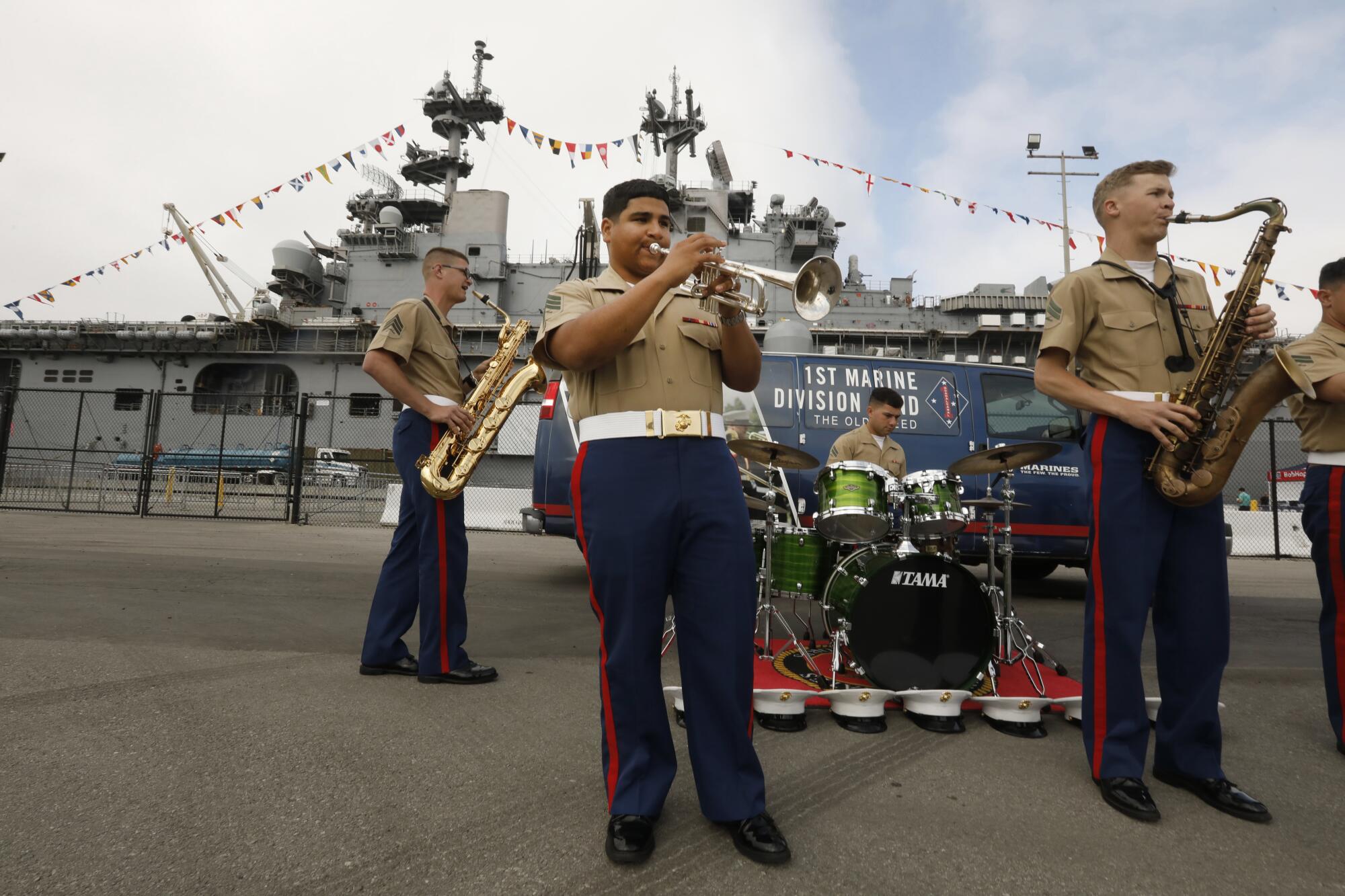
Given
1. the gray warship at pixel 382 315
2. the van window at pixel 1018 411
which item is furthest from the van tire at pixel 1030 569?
the gray warship at pixel 382 315

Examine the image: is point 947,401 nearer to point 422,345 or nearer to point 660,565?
point 422,345

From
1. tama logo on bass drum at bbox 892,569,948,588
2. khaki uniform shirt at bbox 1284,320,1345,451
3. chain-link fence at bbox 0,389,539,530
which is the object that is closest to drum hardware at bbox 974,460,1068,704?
tama logo on bass drum at bbox 892,569,948,588

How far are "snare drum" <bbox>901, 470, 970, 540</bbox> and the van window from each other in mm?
3652

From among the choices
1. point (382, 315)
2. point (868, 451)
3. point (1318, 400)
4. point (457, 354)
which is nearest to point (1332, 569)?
point (1318, 400)

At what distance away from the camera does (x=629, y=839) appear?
1.80 meters

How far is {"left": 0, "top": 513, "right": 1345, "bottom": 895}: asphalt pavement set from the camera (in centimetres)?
172

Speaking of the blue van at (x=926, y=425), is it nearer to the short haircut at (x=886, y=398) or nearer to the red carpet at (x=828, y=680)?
the short haircut at (x=886, y=398)

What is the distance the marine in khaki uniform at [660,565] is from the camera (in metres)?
1.87

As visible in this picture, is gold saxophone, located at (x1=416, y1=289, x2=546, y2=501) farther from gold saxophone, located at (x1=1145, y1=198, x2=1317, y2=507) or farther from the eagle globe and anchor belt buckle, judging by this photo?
gold saxophone, located at (x1=1145, y1=198, x2=1317, y2=507)

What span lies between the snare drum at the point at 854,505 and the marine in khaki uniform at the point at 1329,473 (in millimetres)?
1678

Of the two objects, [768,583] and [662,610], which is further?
[768,583]

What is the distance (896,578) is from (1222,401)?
1.38 m

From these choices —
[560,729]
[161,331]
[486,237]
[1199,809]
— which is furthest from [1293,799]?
[161,331]

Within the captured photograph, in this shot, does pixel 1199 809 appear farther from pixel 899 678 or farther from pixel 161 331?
pixel 161 331
